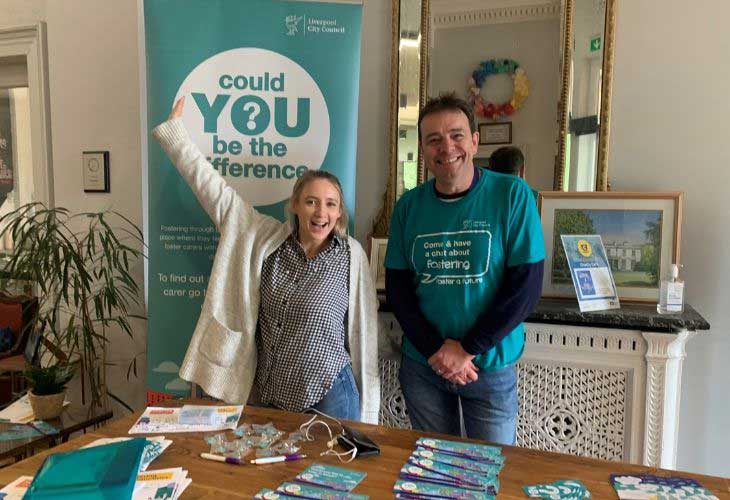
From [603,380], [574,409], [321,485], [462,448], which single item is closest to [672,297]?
[603,380]

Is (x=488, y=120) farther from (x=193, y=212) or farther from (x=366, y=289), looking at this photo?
(x=193, y=212)

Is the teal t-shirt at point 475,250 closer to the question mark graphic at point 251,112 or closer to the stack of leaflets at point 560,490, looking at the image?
the stack of leaflets at point 560,490

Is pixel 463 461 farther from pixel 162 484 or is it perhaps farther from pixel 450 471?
pixel 162 484

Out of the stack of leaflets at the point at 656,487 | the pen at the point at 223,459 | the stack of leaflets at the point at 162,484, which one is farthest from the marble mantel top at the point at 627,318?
the stack of leaflets at the point at 162,484

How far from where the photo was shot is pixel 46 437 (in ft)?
7.59

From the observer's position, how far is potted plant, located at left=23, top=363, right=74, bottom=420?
2445 millimetres

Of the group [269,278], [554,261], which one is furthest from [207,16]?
[554,261]

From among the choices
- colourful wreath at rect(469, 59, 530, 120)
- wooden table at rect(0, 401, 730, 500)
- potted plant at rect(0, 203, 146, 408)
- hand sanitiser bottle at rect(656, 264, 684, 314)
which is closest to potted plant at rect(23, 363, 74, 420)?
potted plant at rect(0, 203, 146, 408)

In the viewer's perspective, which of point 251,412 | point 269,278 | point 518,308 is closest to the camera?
point 251,412

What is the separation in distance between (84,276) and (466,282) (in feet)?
5.73

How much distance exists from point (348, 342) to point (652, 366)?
100cm

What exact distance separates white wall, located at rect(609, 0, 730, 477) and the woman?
118 centimetres

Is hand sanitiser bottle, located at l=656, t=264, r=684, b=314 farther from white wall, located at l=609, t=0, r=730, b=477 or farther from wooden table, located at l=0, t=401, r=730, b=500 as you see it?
wooden table, located at l=0, t=401, r=730, b=500

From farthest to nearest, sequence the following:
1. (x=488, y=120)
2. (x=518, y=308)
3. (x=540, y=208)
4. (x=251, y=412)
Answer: (x=488, y=120) → (x=540, y=208) → (x=518, y=308) → (x=251, y=412)
